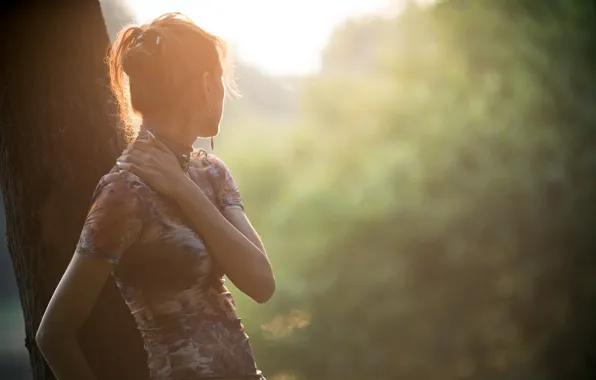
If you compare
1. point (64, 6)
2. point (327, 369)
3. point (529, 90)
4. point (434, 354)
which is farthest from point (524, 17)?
point (64, 6)

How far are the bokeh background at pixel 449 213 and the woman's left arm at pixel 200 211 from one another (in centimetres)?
984

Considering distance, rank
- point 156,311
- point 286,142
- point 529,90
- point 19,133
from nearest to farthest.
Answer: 1. point 156,311
2. point 19,133
3. point 529,90
4. point 286,142

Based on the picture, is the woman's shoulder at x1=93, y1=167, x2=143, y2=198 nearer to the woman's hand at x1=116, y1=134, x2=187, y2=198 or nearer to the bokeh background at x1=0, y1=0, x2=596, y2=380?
the woman's hand at x1=116, y1=134, x2=187, y2=198

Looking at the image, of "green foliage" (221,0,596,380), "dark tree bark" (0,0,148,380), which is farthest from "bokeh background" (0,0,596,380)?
"dark tree bark" (0,0,148,380)

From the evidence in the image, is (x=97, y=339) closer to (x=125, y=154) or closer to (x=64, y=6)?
(x=125, y=154)

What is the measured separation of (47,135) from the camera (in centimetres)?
256

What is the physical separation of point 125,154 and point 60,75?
562mm

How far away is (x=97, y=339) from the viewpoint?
2.42 meters

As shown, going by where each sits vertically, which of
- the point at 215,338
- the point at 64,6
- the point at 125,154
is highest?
the point at 64,6

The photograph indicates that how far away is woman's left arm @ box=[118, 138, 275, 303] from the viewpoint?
7.06 feet

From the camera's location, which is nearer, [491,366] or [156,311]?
[156,311]

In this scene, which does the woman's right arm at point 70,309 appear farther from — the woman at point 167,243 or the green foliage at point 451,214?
the green foliage at point 451,214

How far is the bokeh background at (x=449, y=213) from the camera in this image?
12.0 metres

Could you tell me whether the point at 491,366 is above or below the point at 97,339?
above
